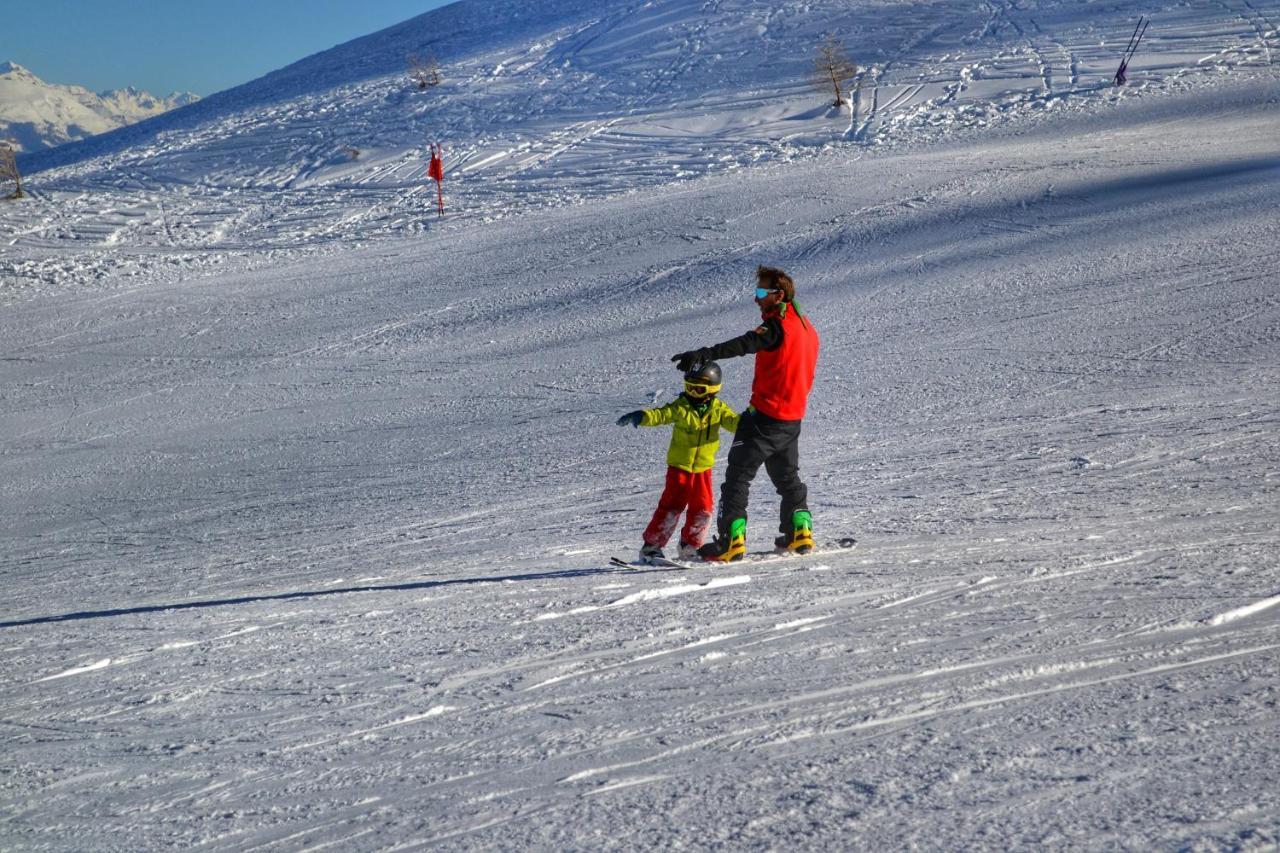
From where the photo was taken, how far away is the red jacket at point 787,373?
5.50m

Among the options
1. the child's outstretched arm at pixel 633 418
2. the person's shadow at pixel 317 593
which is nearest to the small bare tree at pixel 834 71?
the child's outstretched arm at pixel 633 418

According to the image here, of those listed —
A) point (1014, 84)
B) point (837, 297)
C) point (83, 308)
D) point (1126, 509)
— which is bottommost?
point (1126, 509)

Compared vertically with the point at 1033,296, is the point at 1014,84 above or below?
above

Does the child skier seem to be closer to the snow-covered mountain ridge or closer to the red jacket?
the red jacket

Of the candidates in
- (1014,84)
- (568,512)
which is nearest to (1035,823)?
(568,512)

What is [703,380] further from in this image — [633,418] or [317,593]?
[317,593]

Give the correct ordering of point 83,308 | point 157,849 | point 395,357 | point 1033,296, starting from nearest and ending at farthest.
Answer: point 157,849, point 1033,296, point 395,357, point 83,308

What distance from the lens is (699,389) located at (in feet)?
18.6

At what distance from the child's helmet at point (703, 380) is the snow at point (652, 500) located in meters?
0.97

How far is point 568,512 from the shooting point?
773cm

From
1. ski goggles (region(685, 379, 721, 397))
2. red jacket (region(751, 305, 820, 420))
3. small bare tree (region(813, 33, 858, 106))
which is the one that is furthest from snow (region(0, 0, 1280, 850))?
small bare tree (region(813, 33, 858, 106))

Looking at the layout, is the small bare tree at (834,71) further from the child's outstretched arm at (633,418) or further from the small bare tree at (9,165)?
the child's outstretched arm at (633,418)

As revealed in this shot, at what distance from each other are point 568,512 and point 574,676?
4.04 meters

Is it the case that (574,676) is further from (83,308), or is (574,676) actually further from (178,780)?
(83,308)
